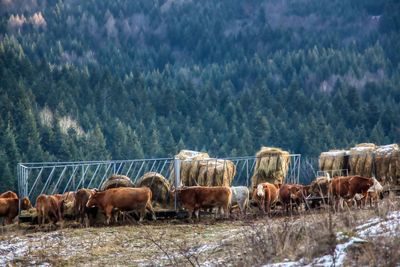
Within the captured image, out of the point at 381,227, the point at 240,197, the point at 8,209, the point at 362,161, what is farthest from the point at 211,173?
the point at 381,227

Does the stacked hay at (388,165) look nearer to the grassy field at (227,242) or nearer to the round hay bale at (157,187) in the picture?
the grassy field at (227,242)

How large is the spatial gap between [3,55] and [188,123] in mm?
40700

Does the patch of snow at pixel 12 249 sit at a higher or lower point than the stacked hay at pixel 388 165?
lower

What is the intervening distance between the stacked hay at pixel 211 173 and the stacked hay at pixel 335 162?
510 centimetres

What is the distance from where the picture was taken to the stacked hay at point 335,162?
36.7 metres

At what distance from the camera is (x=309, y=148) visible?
126250 millimetres

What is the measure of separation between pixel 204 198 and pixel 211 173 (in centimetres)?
817

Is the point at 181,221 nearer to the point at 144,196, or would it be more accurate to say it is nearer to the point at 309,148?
the point at 144,196

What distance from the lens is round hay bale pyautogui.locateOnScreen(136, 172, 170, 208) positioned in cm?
2917

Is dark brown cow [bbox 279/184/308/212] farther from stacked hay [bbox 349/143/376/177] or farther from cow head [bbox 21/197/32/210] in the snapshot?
cow head [bbox 21/197/32/210]

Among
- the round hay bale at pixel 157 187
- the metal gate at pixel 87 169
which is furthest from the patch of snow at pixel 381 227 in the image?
the round hay bale at pixel 157 187

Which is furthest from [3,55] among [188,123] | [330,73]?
[330,73]

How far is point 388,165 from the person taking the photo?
33.6m

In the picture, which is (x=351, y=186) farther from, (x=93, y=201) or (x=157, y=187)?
(x=93, y=201)
